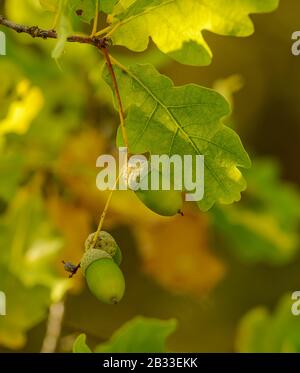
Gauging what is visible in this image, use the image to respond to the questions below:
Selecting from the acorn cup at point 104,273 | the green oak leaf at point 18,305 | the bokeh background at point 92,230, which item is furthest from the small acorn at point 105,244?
the green oak leaf at point 18,305

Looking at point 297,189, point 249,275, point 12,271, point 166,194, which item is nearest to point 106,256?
point 166,194

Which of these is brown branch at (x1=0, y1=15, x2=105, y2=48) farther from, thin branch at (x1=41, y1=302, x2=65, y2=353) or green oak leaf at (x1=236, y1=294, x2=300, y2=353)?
green oak leaf at (x1=236, y1=294, x2=300, y2=353)

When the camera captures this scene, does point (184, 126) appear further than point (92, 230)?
No

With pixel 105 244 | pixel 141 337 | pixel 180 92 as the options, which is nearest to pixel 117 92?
pixel 180 92

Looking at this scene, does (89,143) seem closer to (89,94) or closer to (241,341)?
(89,94)

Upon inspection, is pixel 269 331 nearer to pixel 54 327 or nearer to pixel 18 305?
pixel 54 327

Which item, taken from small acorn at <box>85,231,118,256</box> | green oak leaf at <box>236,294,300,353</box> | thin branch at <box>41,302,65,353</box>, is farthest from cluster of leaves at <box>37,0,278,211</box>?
green oak leaf at <box>236,294,300,353</box>

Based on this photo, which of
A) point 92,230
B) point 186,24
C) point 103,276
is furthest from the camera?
point 92,230
